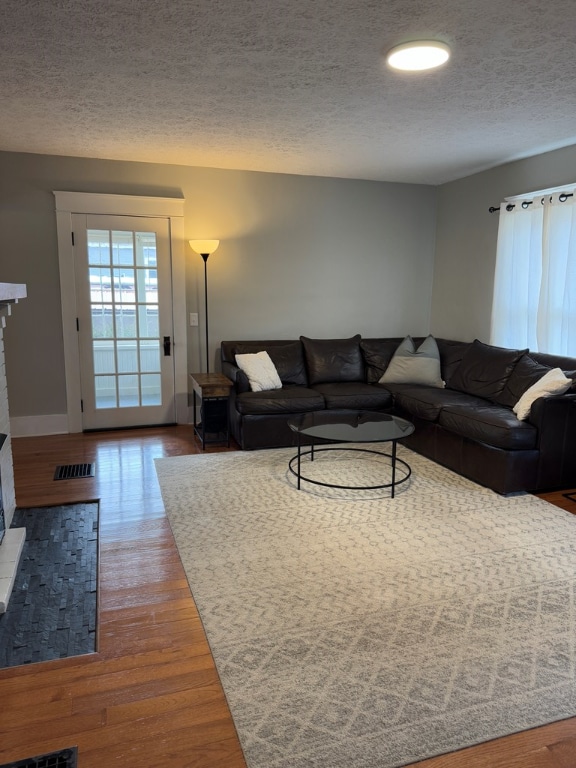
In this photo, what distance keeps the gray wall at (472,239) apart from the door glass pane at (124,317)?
3050 millimetres

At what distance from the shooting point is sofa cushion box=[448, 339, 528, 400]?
4.34m

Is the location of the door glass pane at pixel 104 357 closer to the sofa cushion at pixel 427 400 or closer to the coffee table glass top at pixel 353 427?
the coffee table glass top at pixel 353 427

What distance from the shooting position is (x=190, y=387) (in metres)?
5.33

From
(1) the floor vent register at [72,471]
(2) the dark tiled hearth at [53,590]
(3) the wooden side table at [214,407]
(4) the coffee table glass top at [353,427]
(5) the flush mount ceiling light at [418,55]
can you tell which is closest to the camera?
(2) the dark tiled hearth at [53,590]

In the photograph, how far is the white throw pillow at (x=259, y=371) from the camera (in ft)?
15.3

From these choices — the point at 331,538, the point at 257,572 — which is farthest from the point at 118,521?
the point at 331,538

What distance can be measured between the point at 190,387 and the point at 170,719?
12.5 feet

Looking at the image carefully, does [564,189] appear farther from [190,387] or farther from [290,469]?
[190,387]

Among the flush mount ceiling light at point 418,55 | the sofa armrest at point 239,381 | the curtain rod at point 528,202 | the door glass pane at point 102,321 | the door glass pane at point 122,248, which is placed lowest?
the sofa armrest at point 239,381

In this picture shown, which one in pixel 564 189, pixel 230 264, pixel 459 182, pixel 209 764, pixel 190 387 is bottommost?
pixel 209 764

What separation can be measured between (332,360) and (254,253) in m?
1.33

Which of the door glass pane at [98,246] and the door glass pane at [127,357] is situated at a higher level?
the door glass pane at [98,246]

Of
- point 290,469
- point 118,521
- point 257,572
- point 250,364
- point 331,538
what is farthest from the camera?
point 250,364

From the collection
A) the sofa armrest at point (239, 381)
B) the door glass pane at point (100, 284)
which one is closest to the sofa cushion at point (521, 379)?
the sofa armrest at point (239, 381)
